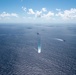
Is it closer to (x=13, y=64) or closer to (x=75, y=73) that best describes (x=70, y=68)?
(x=75, y=73)

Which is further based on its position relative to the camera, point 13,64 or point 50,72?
point 13,64

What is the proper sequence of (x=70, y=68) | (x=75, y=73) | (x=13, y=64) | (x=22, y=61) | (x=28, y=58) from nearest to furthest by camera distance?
(x=75, y=73)
(x=70, y=68)
(x=13, y=64)
(x=22, y=61)
(x=28, y=58)

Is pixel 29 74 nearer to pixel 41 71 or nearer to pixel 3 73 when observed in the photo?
pixel 41 71

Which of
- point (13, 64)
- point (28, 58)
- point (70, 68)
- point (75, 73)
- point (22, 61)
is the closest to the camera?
point (75, 73)

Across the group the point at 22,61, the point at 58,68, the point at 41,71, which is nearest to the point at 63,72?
the point at 58,68

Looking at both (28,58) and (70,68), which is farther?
(28,58)

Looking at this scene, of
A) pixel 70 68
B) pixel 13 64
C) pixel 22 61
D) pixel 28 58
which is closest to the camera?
pixel 70 68

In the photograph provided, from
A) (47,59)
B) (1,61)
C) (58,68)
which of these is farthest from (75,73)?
(1,61)

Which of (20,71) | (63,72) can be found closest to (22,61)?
(20,71)
